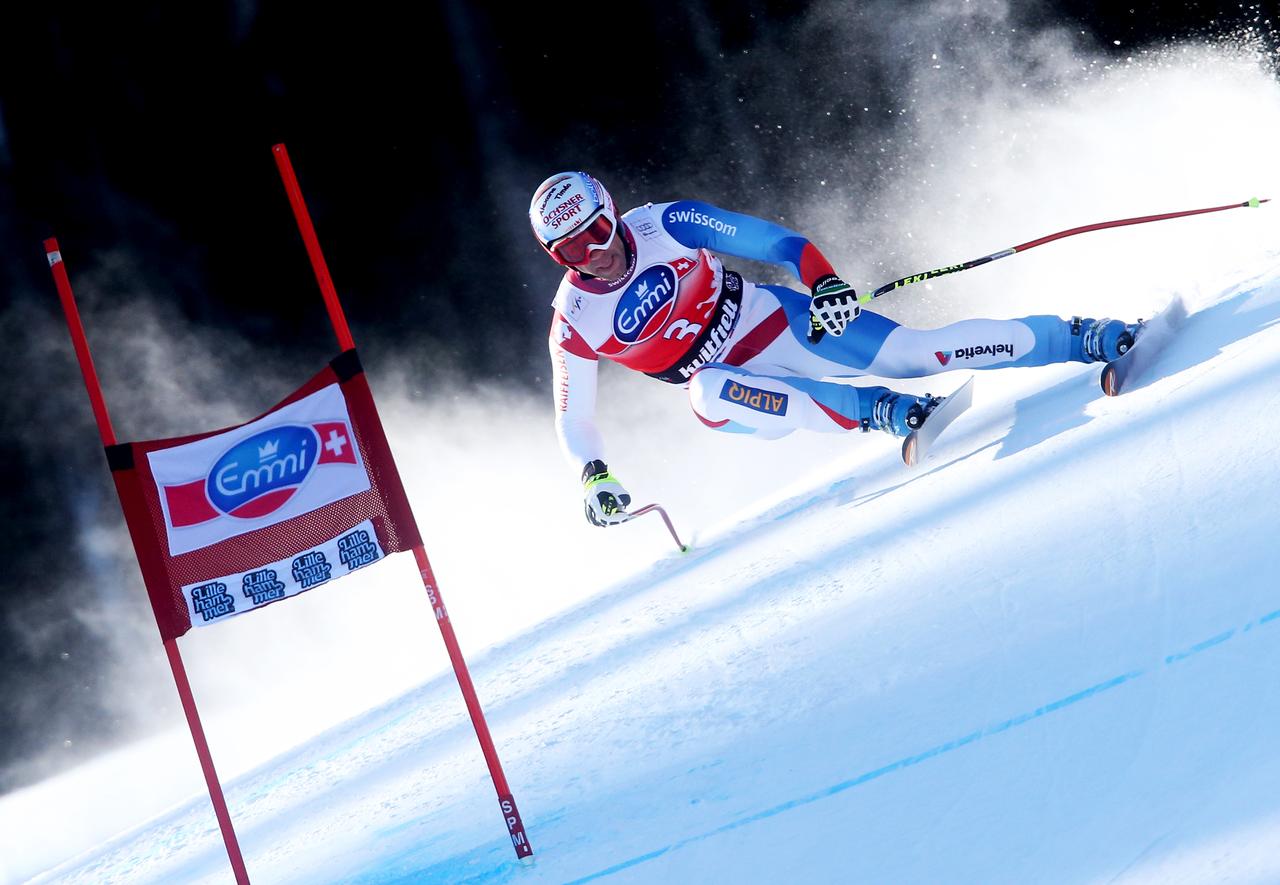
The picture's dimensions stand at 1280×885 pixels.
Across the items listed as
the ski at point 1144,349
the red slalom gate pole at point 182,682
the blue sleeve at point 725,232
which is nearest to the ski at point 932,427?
the ski at point 1144,349

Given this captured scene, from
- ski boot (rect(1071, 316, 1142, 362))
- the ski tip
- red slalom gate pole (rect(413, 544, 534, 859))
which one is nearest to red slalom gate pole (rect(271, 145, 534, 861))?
red slalom gate pole (rect(413, 544, 534, 859))

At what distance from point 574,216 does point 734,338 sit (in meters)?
0.65

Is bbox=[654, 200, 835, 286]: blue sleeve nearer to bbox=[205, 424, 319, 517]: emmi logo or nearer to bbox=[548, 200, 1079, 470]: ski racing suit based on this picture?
bbox=[548, 200, 1079, 470]: ski racing suit

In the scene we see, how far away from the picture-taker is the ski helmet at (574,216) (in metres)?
3.39

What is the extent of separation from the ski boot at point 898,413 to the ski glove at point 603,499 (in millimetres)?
738

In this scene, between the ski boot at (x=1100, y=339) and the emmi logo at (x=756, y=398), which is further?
the emmi logo at (x=756, y=398)

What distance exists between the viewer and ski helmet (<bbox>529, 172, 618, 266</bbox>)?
339 centimetres

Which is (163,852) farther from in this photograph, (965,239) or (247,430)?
(965,239)

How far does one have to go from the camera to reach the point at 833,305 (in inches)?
131

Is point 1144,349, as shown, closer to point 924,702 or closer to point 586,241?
point 586,241

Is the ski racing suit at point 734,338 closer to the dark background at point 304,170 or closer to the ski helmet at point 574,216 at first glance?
the ski helmet at point 574,216

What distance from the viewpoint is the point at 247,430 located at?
2.38 meters

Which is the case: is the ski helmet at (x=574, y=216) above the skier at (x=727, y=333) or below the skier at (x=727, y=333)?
above

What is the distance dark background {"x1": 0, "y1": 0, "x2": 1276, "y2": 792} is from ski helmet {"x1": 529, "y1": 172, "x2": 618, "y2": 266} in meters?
3.54
